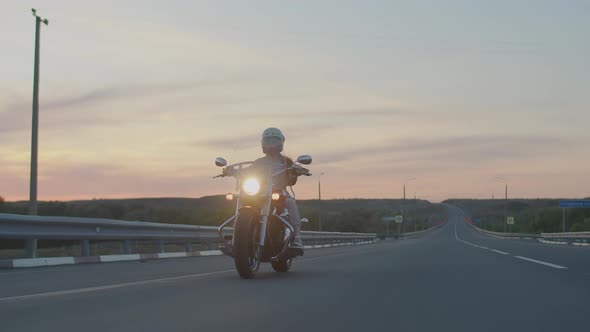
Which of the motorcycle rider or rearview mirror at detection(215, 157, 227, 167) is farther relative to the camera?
rearview mirror at detection(215, 157, 227, 167)

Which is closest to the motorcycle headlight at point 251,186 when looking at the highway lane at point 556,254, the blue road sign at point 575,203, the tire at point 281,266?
the tire at point 281,266

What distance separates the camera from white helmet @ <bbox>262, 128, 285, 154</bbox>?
11.5 meters

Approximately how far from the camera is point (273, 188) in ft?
36.7

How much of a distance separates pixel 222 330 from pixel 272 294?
270 cm

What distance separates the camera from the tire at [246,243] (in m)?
10.2

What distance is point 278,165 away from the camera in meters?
11.4

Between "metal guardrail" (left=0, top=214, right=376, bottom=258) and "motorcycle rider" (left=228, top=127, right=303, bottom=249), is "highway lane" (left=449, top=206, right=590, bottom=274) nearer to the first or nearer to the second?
"motorcycle rider" (left=228, top=127, right=303, bottom=249)

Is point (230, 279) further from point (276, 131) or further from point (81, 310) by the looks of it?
point (81, 310)

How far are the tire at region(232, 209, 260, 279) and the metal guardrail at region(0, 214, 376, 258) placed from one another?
5.64 m

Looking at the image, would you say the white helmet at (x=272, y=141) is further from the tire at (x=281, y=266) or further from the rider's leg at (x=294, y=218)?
the tire at (x=281, y=266)

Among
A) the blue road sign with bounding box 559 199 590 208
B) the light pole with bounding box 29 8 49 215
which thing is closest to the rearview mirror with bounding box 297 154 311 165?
the light pole with bounding box 29 8 49 215

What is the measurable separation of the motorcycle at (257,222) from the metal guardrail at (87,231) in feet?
16.4

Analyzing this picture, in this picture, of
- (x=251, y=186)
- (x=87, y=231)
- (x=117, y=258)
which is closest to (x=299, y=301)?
(x=251, y=186)

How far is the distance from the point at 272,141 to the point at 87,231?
695 centimetres
